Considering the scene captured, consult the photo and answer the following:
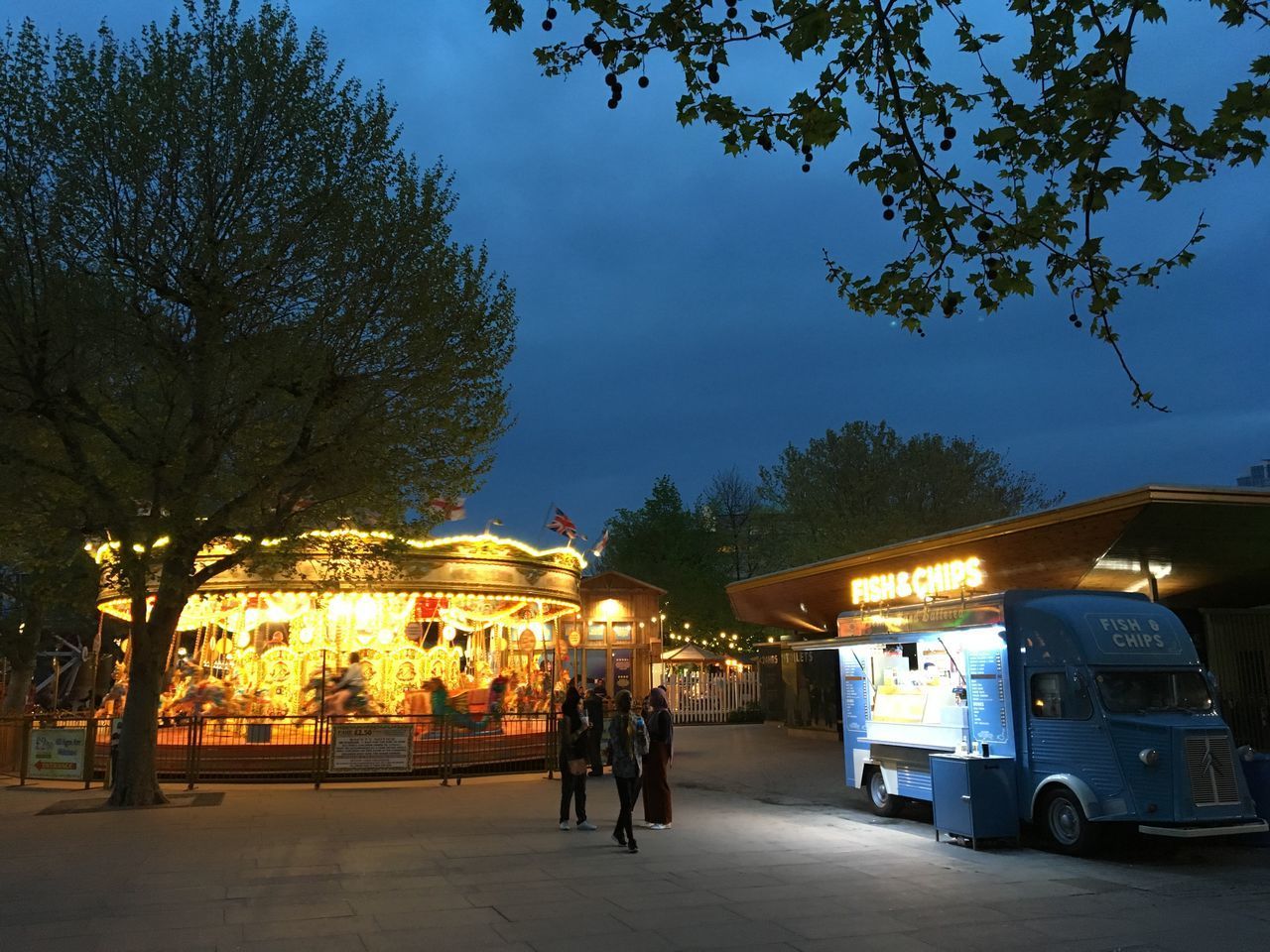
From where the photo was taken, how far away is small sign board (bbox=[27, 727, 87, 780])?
17.4m

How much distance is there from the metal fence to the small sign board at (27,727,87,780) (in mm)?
18

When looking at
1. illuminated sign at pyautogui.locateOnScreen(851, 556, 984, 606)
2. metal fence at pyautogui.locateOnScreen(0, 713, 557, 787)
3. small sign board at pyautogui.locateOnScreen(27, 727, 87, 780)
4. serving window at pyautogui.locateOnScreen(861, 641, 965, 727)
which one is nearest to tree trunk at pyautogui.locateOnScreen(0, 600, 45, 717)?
metal fence at pyautogui.locateOnScreen(0, 713, 557, 787)

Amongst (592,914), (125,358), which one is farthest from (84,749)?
(592,914)

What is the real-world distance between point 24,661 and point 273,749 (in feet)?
43.6

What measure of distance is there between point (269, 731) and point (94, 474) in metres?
6.66

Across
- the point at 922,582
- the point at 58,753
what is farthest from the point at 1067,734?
the point at 58,753

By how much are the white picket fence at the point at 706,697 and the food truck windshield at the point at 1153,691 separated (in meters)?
25.2

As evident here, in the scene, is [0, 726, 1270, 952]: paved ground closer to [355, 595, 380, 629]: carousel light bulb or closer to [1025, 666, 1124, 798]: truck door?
[1025, 666, 1124, 798]: truck door

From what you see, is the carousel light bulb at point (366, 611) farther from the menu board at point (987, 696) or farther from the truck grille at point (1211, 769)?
the truck grille at point (1211, 769)

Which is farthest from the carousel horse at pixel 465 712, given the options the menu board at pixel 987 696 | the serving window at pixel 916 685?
the menu board at pixel 987 696

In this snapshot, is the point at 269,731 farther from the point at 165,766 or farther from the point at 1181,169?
the point at 1181,169

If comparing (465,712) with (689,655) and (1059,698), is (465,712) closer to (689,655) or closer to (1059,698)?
(1059,698)

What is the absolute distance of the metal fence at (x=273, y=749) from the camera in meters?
17.6

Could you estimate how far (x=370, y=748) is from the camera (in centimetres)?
1777
